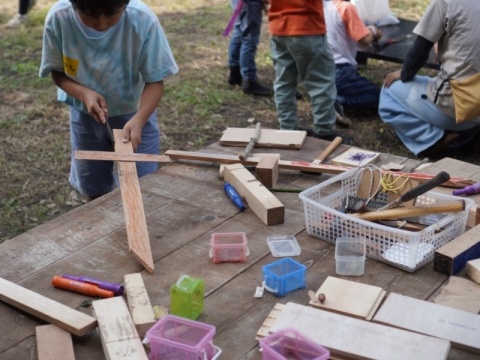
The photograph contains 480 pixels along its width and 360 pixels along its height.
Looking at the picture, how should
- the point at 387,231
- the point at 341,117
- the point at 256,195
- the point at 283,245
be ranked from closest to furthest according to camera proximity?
the point at 387,231 → the point at 283,245 → the point at 256,195 → the point at 341,117

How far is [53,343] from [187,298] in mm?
396

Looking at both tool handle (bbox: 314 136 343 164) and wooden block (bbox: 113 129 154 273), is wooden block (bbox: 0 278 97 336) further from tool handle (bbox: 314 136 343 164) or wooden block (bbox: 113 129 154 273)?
tool handle (bbox: 314 136 343 164)

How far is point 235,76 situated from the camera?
6.65 metres

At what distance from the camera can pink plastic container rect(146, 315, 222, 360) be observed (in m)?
1.90

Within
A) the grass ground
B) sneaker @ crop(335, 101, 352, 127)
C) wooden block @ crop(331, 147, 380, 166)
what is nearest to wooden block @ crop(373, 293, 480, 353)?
wooden block @ crop(331, 147, 380, 166)

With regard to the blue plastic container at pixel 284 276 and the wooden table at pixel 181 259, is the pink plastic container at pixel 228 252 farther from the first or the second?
the blue plastic container at pixel 284 276

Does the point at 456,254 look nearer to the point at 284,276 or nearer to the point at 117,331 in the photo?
the point at 284,276

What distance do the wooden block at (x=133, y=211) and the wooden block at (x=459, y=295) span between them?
0.94 metres

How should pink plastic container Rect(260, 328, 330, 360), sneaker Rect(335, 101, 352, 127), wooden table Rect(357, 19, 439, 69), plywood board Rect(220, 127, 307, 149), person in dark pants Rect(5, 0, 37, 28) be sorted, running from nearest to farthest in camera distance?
pink plastic container Rect(260, 328, 330, 360), plywood board Rect(220, 127, 307, 149), wooden table Rect(357, 19, 439, 69), sneaker Rect(335, 101, 352, 127), person in dark pants Rect(5, 0, 37, 28)

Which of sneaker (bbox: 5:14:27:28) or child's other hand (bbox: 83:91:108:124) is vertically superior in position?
child's other hand (bbox: 83:91:108:124)

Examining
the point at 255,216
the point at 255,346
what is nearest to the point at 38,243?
the point at 255,216

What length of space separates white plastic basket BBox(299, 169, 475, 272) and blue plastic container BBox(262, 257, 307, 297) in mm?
272

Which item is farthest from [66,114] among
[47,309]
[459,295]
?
[459,295]

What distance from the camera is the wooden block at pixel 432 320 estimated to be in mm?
1990
